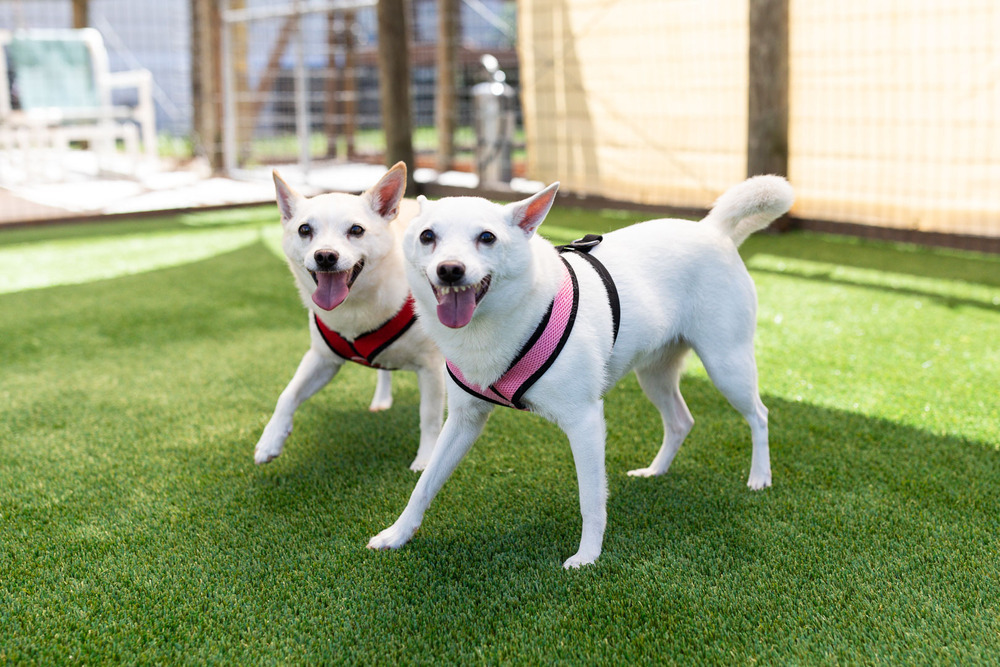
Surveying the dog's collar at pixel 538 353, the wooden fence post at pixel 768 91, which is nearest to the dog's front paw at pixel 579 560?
the dog's collar at pixel 538 353

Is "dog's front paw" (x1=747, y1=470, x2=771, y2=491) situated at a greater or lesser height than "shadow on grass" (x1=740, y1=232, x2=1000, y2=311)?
lesser

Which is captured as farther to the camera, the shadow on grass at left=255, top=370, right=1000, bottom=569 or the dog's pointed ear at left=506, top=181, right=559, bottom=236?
the shadow on grass at left=255, top=370, right=1000, bottom=569

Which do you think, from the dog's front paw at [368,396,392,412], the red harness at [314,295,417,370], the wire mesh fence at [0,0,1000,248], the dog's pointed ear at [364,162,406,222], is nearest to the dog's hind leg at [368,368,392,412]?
the dog's front paw at [368,396,392,412]

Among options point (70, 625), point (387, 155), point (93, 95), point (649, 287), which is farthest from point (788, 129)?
point (93, 95)

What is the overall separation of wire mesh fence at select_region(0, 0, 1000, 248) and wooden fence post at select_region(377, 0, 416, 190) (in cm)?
24

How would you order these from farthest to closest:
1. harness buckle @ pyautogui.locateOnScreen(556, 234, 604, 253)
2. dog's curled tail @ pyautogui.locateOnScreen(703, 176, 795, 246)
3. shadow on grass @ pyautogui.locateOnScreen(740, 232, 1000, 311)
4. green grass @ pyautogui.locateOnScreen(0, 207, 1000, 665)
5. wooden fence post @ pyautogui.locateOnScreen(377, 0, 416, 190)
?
wooden fence post @ pyautogui.locateOnScreen(377, 0, 416, 190)
shadow on grass @ pyautogui.locateOnScreen(740, 232, 1000, 311)
dog's curled tail @ pyautogui.locateOnScreen(703, 176, 795, 246)
harness buckle @ pyautogui.locateOnScreen(556, 234, 604, 253)
green grass @ pyautogui.locateOnScreen(0, 207, 1000, 665)

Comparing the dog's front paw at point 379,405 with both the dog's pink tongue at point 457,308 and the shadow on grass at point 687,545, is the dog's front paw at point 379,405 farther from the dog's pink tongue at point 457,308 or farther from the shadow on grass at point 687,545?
the dog's pink tongue at point 457,308

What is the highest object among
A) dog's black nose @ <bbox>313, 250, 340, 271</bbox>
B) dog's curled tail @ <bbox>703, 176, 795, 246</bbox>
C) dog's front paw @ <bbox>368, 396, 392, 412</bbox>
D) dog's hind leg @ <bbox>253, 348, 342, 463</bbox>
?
dog's curled tail @ <bbox>703, 176, 795, 246</bbox>

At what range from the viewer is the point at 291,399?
249 centimetres

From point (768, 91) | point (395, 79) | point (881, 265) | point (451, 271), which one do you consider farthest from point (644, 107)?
point (451, 271)

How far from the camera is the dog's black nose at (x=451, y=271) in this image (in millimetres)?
1685

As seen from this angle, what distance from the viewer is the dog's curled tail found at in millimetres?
2260

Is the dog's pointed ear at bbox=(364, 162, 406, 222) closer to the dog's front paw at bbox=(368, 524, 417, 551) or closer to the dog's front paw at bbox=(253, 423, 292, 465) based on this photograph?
the dog's front paw at bbox=(253, 423, 292, 465)

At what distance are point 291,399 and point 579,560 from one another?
1.03 m
